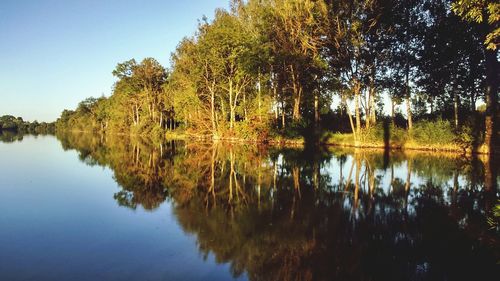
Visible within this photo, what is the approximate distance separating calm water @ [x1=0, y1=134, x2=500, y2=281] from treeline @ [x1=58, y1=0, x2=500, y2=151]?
62.4 ft

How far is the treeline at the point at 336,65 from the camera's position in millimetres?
32344

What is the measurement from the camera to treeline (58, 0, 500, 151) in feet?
106

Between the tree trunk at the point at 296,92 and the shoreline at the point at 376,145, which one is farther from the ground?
the tree trunk at the point at 296,92

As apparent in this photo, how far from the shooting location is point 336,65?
37031mm

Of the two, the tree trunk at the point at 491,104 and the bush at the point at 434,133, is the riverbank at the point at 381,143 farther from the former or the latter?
the tree trunk at the point at 491,104

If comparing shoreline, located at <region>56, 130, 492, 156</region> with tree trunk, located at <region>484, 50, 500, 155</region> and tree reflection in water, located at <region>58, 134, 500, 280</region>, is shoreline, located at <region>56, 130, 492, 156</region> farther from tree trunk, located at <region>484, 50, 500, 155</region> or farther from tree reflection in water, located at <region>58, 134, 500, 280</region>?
tree reflection in water, located at <region>58, 134, 500, 280</region>

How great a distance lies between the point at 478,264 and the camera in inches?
273

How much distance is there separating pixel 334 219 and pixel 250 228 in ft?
8.85

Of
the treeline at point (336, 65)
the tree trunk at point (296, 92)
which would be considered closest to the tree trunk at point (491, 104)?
the treeline at point (336, 65)

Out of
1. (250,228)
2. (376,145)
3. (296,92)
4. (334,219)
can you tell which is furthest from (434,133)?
(250,228)

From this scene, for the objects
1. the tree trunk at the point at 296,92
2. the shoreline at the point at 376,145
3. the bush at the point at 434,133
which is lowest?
the shoreline at the point at 376,145

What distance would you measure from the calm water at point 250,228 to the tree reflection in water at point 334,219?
0.04m

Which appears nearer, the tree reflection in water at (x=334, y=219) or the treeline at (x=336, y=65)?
the tree reflection in water at (x=334, y=219)

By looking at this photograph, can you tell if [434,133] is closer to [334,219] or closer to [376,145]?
[376,145]
